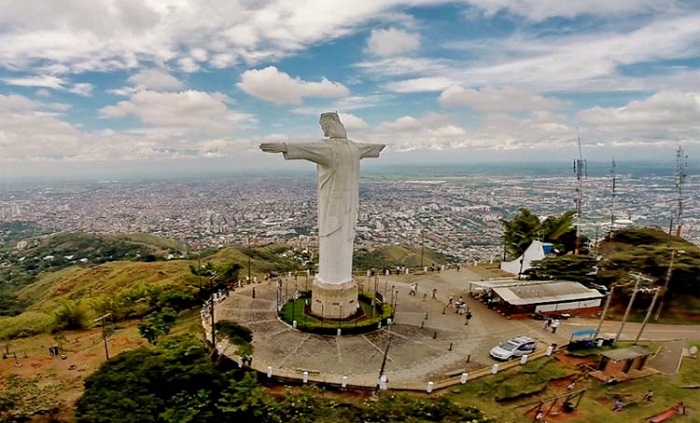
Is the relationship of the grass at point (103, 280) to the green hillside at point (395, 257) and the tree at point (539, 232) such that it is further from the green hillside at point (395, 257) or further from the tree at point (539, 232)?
the tree at point (539, 232)

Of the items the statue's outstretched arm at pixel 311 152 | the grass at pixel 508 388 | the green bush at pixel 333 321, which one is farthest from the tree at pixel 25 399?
the grass at pixel 508 388

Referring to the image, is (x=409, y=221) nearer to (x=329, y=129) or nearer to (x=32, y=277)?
(x=32, y=277)

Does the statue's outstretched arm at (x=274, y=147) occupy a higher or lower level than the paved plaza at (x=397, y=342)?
higher

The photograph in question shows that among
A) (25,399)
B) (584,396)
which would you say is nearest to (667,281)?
(584,396)

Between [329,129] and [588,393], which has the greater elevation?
[329,129]

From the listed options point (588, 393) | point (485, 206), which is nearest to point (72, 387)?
point (588, 393)

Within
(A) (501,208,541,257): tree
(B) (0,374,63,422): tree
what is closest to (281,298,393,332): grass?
(B) (0,374,63,422): tree
